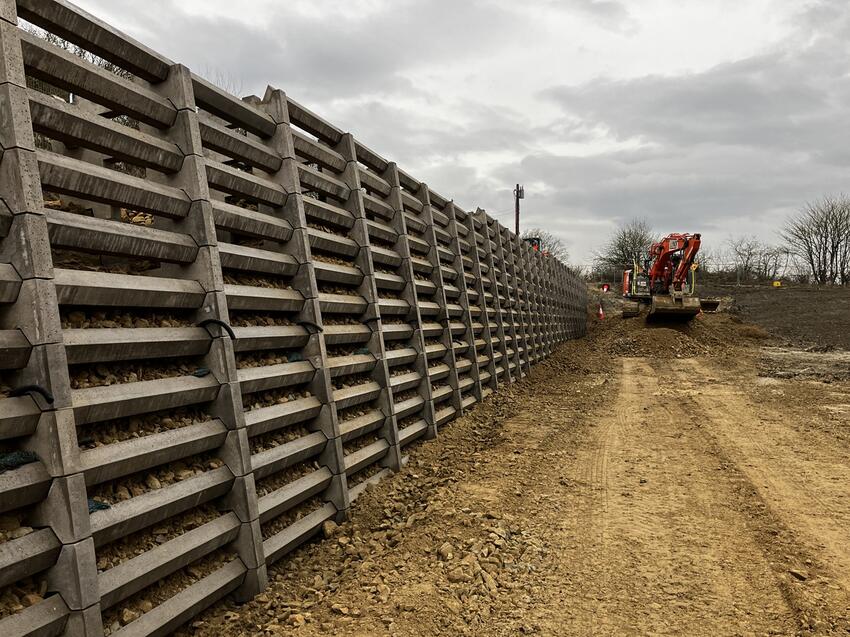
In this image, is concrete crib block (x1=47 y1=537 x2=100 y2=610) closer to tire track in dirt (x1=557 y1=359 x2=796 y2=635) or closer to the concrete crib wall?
the concrete crib wall

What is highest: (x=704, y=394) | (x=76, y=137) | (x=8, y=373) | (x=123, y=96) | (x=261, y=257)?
(x=123, y=96)

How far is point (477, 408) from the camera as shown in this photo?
8.54 meters

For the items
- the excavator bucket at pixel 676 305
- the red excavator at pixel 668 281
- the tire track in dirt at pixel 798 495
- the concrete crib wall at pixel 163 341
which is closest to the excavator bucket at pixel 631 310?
the red excavator at pixel 668 281

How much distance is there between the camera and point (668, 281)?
2377cm

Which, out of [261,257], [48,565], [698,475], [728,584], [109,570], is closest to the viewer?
[48,565]

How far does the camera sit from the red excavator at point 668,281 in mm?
20859

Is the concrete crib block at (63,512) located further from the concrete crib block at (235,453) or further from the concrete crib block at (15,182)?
the concrete crib block at (15,182)

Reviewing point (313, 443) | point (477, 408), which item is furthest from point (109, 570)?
point (477, 408)

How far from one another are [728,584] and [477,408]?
520 centimetres

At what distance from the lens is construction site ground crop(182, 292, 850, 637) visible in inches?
122

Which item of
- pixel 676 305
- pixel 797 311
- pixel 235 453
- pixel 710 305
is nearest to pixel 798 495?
pixel 235 453

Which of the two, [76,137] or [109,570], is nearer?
[109,570]

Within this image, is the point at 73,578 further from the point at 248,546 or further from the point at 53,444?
the point at 248,546

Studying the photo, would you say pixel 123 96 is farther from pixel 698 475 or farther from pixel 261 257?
pixel 698 475
